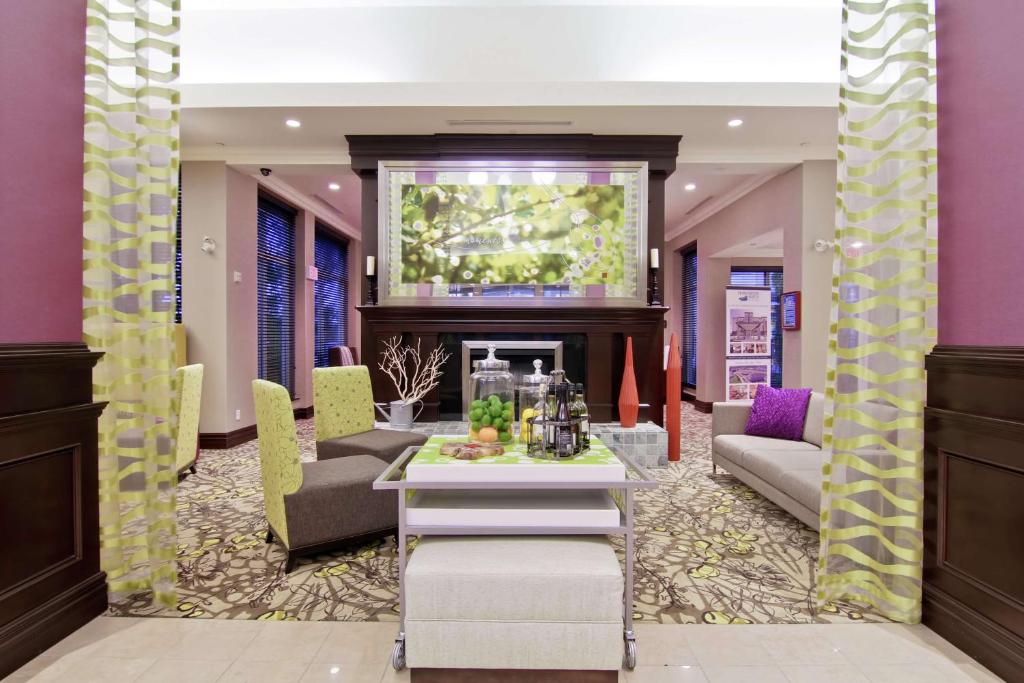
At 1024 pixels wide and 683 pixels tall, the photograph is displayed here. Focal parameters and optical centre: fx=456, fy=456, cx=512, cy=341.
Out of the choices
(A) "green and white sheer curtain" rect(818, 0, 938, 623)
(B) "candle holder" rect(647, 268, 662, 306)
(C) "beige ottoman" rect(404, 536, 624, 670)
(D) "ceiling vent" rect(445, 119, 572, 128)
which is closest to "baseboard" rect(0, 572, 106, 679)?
(C) "beige ottoman" rect(404, 536, 624, 670)

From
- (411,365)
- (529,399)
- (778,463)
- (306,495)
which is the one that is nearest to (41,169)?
(306,495)

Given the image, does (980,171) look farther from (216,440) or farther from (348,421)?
(216,440)

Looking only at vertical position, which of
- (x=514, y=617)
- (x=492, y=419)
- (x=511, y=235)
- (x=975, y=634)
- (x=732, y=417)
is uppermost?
(x=511, y=235)

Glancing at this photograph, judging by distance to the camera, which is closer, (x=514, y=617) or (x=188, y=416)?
(x=514, y=617)

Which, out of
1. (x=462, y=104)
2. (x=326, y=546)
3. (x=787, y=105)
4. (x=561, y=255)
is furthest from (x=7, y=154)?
(x=787, y=105)

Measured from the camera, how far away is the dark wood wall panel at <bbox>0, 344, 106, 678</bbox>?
1686 millimetres

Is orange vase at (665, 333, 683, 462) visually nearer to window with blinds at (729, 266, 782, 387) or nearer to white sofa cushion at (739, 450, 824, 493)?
white sofa cushion at (739, 450, 824, 493)

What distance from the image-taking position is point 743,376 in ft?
23.4

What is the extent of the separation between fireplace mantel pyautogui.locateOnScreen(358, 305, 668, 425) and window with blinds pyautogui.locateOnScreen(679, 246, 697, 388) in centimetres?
374

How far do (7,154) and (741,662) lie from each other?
338 centimetres

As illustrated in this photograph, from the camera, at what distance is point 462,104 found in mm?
3971

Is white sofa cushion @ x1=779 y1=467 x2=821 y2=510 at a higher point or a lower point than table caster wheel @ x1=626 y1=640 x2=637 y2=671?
higher

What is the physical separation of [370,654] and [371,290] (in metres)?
3.61

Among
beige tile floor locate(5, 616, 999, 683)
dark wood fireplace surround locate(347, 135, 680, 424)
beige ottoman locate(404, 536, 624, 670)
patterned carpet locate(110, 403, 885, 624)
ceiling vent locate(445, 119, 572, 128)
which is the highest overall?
ceiling vent locate(445, 119, 572, 128)
